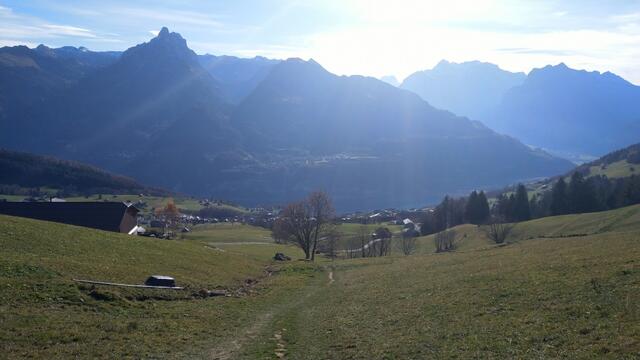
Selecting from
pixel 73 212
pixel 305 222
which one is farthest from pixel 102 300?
pixel 305 222

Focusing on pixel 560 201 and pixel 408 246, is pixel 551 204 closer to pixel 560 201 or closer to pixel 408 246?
pixel 560 201

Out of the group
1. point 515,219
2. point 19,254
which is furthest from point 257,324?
point 515,219

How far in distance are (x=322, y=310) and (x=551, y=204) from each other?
104m

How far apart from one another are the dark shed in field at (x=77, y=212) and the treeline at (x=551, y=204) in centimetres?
6485

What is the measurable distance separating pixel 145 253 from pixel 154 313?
1862 cm

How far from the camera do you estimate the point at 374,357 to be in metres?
18.9

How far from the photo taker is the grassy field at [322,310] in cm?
1877

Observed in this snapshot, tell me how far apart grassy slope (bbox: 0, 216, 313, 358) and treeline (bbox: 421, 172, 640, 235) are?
7372cm

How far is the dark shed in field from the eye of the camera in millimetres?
77000

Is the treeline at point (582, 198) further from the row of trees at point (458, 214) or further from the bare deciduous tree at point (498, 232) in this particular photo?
the bare deciduous tree at point (498, 232)

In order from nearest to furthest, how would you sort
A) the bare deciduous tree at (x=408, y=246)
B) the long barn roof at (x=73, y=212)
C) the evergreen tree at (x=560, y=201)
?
1. the long barn roof at (x=73, y=212)
2. the bare deciduous tree at (x=408, y=246)
3. the evergreen tree at (x=560, y=201)

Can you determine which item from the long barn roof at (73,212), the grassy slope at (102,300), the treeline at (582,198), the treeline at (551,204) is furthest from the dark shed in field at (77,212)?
the treeline at (582,198)

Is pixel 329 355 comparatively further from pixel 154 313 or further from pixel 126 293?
pixel 126 293

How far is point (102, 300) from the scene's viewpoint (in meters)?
27.2
